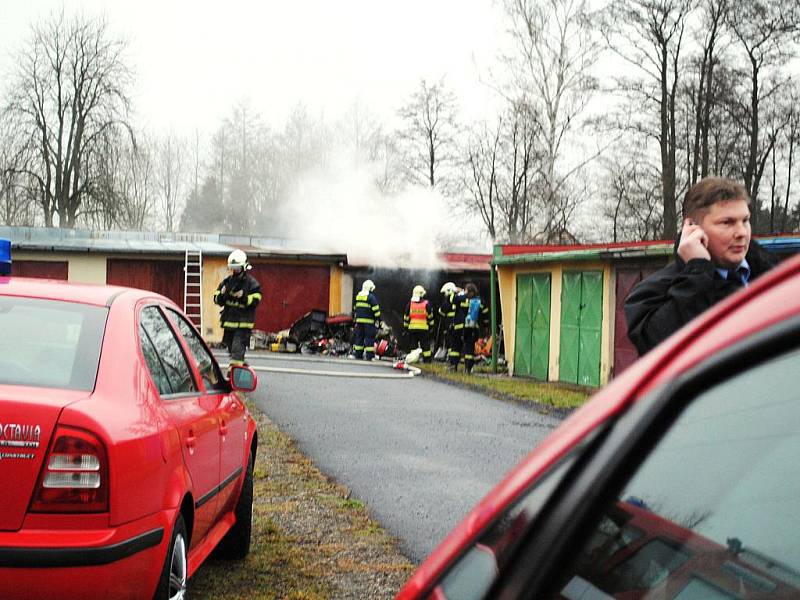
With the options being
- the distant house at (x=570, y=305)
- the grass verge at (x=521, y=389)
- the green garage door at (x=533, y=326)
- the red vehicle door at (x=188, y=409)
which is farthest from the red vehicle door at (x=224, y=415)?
the green garage door at (x=533, y=326)

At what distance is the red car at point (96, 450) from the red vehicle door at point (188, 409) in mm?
10

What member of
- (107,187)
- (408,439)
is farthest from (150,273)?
(408,439)

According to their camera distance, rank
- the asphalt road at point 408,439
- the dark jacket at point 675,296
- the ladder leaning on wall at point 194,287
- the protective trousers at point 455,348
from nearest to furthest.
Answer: the dark jacket at point 675,296
the asphalt road at point 408,439
the protective trousers at point 455,348
the ladder leaning on wall at point 194,287

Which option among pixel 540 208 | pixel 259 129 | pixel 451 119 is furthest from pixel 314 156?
pixel 540 208

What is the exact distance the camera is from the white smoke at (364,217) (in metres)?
32.3

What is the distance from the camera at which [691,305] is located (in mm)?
2846

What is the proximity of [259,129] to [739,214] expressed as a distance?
6289cm

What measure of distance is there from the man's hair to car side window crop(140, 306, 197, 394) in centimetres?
223

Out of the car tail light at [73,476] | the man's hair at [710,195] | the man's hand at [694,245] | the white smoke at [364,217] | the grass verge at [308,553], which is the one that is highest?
the white smoke at [364,217]

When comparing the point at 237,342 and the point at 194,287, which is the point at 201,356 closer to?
the point at 237,342

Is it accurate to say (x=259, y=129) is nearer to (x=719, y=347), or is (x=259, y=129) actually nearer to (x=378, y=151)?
(x=378, y=151)

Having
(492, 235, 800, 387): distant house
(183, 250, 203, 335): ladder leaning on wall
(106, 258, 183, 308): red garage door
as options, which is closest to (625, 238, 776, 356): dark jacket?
(492, 235, 800, 387): distant house

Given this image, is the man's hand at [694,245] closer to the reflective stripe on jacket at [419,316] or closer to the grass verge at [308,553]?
the grass verge at [308,553]

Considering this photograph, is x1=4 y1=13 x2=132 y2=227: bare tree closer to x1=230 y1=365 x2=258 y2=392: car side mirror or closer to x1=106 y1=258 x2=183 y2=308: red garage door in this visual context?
x1=106 y1=258 x2=183 y2=308: red garage door
